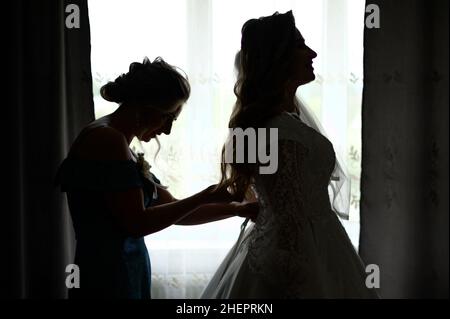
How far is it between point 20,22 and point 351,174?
139 centimetres

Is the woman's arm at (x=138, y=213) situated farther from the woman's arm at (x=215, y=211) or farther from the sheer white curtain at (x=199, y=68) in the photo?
the sheer white curtain at (x=199, y=68)

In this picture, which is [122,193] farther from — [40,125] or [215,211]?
[40,125]

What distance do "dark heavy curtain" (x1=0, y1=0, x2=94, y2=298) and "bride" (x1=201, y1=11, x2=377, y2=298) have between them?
83cm

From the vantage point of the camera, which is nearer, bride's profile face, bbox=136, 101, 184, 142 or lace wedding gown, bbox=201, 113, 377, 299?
lace wedding gown, bbox=201, 113, 377, 299

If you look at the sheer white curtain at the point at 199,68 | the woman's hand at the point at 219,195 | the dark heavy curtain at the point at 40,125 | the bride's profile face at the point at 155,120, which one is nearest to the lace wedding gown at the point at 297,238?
the woman's hand at the point at 219,195

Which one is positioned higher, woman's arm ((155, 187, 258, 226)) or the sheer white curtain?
the sheer white curtain

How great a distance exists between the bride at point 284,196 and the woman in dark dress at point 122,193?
4.5 inches

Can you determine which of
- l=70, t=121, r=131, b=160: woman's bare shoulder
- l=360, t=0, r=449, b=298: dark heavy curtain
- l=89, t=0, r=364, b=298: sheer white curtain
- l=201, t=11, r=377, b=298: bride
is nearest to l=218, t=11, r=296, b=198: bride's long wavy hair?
l=201, t=11, r=377, b=298: bride

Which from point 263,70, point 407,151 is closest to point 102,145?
point 263,70

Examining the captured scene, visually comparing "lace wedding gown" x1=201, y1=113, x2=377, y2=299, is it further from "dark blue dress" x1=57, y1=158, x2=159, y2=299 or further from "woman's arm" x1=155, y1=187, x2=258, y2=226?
"dark blue dress" x1=57, y1=158, x2=159, y2=299

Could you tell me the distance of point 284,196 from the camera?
3.76 ft

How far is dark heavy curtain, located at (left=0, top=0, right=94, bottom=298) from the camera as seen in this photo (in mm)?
1864
